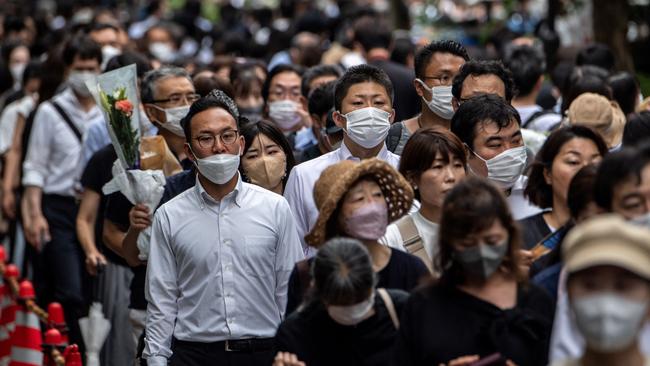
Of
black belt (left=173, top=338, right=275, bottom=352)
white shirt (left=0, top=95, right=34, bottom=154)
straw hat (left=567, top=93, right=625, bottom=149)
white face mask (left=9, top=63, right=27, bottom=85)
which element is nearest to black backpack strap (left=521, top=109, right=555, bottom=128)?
straw hat (left=567, top=93, right=625, bottom=149)

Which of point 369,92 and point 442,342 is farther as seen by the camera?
point 369,92

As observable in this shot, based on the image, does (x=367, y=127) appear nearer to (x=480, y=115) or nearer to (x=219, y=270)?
(x=480, y=115)

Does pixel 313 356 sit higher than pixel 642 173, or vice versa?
pixel 642 173

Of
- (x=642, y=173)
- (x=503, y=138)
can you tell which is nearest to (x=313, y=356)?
(x=642, y=173)

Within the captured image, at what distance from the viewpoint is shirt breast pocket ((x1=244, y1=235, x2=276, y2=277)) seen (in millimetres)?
7645

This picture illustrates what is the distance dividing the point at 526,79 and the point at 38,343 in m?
4.21

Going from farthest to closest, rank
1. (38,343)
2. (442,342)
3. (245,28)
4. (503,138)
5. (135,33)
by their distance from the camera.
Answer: (245,28) < (135,33) < (38,343) < (503,138) < (442,342)

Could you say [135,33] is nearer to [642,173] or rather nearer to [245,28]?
[245,28]

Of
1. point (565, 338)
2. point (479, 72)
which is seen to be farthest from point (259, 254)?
point (565, 338)

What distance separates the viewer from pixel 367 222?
653 cm

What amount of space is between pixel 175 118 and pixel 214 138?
1796 millimetres

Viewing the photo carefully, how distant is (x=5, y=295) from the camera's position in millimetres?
11109

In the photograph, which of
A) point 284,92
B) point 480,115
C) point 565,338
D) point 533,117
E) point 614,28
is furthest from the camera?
point 614,28

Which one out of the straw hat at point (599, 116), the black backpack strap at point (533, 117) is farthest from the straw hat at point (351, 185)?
the black backpack strap at point (533, 117)
